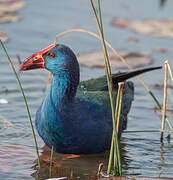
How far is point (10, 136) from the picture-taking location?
4441 millimetres

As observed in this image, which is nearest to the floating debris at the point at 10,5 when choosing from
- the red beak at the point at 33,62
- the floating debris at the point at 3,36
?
the floating debris at the point at 3,36

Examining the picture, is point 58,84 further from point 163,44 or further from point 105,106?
point 163,44

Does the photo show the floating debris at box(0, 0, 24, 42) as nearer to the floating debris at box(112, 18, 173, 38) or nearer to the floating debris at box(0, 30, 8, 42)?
the floating debris at box(0, 30, 8, 42)

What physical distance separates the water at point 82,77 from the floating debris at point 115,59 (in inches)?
4.1

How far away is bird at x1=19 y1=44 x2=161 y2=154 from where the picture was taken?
12.6 ft

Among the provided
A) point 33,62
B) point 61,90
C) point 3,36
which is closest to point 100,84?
point 61,90

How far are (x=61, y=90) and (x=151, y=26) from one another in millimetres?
4476

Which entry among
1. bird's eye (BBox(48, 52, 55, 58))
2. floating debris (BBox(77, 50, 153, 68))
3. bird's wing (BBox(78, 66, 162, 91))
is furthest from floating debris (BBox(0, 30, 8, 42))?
bird's eye (BBox(48, 52, 55, 58))

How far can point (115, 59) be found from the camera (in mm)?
6562

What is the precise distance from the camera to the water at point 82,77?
404 cm

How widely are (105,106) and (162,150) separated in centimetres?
75

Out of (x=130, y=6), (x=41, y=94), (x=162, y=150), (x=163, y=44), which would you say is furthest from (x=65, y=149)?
(x=130, y=6)

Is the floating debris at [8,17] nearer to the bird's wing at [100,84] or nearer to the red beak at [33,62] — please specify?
the bird's wing at [100,84]

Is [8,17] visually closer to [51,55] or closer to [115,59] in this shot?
[115,59]
